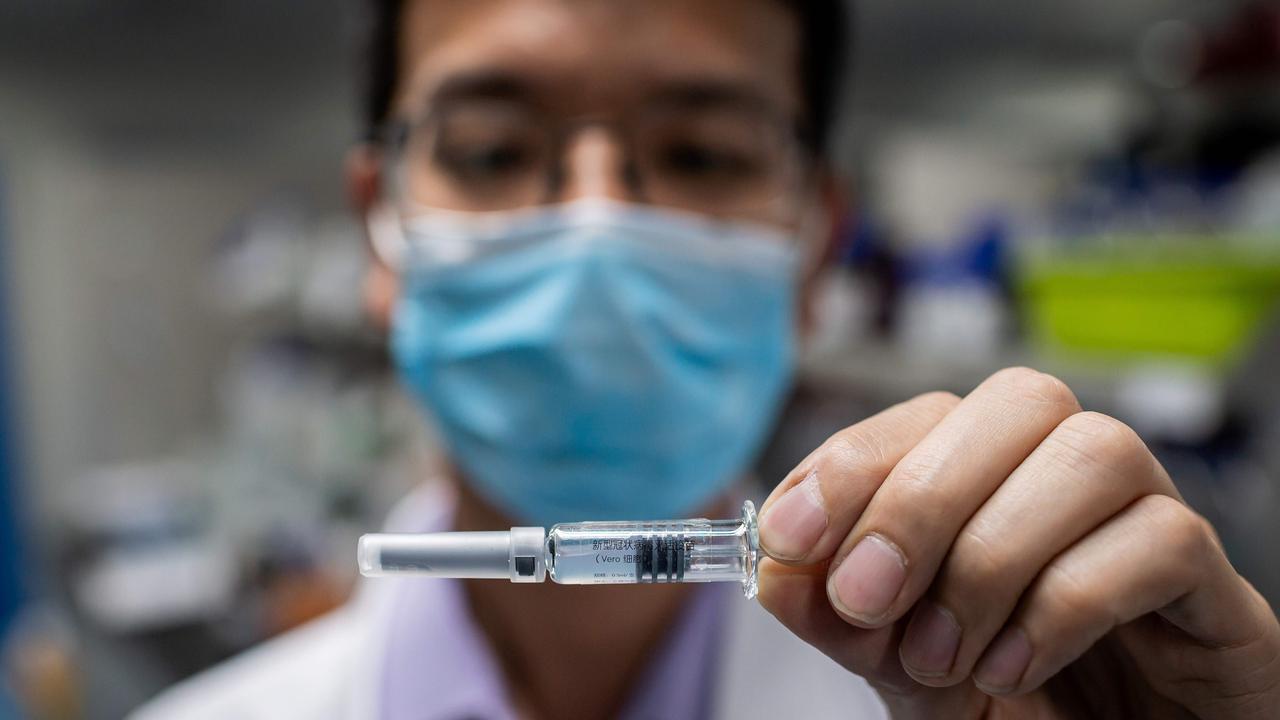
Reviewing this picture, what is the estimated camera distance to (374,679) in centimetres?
94

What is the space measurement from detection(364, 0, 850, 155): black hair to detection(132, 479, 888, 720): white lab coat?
1.73 feet

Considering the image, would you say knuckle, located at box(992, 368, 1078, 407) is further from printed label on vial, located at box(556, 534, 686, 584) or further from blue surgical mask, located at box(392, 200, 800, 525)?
blue surgical mask, located at box(392, 200, 800, 525)

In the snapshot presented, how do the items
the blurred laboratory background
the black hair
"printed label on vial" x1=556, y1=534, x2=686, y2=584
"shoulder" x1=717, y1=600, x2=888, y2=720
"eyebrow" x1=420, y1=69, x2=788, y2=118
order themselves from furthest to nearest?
the blurred laboratory background
the black hair
"eyebrow" x1=420, y1=69, x2=788, y2=118
"shoulder" x1=717, y1=600, x2=888, y2=720
"printed label on vial" x1=556, y1=534, x2=686, y2=584

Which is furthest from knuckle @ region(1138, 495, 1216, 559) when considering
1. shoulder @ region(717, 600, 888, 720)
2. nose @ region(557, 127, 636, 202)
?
nose @ region(557, 127, 636, 202)

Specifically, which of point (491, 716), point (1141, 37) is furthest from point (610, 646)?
point (1141, 37)

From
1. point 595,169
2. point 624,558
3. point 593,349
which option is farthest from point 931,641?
point 595,169

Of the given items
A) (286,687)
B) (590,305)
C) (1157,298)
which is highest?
(590,305)

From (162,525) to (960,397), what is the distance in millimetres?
2468

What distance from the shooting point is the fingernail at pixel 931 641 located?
383 millimetres

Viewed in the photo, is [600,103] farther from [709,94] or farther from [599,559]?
[599,559]

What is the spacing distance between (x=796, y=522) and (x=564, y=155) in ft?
1.79

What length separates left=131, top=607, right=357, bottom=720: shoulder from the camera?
100 centimetres

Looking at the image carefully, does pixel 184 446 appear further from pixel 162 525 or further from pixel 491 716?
pixel 491 716

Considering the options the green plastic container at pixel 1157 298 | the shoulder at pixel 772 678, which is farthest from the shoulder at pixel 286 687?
the green plastic container at pixel 1157 298
